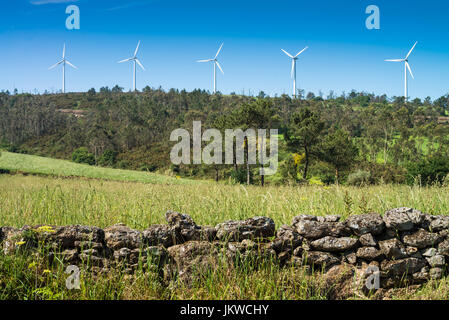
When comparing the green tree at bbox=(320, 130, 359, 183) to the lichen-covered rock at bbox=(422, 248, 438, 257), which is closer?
the lichen-covered rock at bbox=(422, 248, 438, 257)

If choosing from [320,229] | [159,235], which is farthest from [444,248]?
[159,235]

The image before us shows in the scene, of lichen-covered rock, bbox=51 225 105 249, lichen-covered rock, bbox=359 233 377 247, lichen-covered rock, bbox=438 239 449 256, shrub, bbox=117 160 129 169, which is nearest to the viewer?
lichen-covered rock, bbox=51 225 105 249

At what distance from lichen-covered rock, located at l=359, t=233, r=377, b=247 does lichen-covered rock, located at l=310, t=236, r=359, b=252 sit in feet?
0.29

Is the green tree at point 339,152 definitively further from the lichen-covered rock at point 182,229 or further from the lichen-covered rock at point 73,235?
the lichen-covered rock at point 73,235

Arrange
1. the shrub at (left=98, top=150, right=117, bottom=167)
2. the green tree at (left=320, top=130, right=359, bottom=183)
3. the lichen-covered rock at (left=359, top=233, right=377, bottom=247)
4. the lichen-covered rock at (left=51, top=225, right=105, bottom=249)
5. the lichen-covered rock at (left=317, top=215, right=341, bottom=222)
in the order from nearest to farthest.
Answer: the lichen-covered rock at (left=51, top=225, right=105, bottom=249), the lichen-covered rock at (left=359, top=233, right=377, bottom=247), the lichen-covered rock at (left=317, top=215, right=341, bottom=222), the green tree at (left=320, top=130, right=359, bottom=183), the shrub at (left=98, top=150, right=117, bottom=167)

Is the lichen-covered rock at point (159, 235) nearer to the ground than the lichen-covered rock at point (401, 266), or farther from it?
farther from it

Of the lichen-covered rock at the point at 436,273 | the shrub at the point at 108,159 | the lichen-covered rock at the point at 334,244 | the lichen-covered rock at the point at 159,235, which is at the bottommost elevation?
the lichen-covered rock at the point at 436,273

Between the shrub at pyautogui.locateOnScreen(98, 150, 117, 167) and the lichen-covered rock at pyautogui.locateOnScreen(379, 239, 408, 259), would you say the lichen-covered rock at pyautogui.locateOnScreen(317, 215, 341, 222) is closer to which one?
the lichen-covered rock at pyautogui.locateOnScreen(379, 239, 408, 259)

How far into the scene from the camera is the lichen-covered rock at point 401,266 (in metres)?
5.02

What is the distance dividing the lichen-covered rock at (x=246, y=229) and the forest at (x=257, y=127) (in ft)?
81.4

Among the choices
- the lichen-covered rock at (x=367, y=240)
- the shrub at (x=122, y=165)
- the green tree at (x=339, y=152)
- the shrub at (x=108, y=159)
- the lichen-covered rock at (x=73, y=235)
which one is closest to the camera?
the lichen-covered rock at (x=73, y=235)

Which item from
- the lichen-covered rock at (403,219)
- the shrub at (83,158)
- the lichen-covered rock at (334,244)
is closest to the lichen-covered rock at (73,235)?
the lichen-covered rock at (334,244)

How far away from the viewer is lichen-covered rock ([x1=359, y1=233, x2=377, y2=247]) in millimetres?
5098

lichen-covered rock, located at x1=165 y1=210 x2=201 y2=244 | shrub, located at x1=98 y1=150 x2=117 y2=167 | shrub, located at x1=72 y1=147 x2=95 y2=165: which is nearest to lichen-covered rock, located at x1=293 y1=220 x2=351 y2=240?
lichen-covered rock, located at x1=165 y1=210 x2=201 y2=244
